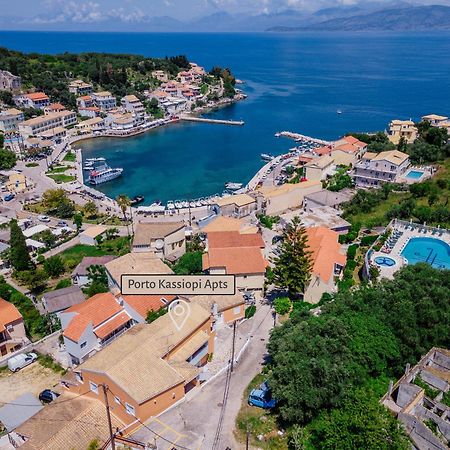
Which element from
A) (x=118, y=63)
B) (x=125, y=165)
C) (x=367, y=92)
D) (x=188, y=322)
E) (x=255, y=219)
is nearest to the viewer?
(x=188, y=322)

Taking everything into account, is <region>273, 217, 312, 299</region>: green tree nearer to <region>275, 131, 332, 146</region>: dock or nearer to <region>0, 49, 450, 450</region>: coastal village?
<region>0, 49, 450, 450</region>: coastal village

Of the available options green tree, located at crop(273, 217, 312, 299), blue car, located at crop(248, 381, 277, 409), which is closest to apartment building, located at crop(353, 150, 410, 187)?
green tree, located at crop(273, 217, 312, 299)

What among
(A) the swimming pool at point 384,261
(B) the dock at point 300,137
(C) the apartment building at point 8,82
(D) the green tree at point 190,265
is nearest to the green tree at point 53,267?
(D) the green tree at point 190,265

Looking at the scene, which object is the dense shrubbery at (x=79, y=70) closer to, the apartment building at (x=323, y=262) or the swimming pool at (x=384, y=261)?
the apartment building at (x=323, y=262)

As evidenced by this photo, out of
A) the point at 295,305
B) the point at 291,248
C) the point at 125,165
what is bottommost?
the point at 125,165

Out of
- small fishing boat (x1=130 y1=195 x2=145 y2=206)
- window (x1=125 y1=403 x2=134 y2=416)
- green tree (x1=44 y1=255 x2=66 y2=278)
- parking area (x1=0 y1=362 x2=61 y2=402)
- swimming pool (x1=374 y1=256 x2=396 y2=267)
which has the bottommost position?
small fishing boat (x1=130 y1=195 x2=145 y2=206)

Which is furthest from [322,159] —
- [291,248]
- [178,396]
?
[178,396]

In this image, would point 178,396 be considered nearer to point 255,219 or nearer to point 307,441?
point 307,441
